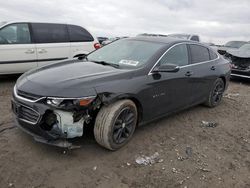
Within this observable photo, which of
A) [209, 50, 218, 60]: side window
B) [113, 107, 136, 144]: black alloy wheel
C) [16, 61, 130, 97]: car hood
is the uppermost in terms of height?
[209, 50, 218, 60]: side window

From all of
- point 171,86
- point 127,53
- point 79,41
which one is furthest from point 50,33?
point 171,86

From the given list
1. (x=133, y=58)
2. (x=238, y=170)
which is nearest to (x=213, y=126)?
(x=238, y=170)

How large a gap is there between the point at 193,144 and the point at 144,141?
77 centimetres

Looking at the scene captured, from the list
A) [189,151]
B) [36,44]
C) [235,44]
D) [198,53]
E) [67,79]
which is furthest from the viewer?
[235,44]

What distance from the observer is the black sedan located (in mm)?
3400

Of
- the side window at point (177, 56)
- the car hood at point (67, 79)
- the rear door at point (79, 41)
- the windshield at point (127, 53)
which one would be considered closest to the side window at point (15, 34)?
the rear door at point (79, 41)

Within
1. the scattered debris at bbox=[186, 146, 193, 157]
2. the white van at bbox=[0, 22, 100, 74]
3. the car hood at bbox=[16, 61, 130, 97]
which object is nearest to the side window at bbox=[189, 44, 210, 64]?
the scattered debris at bbox=[186, 146, 193, 157]

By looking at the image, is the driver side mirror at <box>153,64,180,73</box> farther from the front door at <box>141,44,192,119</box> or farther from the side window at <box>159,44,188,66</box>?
the side window at <box>159,44,188,66</box>

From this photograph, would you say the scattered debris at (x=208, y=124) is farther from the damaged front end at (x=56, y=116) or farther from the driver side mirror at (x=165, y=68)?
the damaged front end at (x=56, y=116)

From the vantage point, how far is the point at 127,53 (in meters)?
4.66

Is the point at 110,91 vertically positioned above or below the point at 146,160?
above

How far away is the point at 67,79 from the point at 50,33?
15.0 ft

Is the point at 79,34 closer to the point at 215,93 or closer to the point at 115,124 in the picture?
the point at 215,93

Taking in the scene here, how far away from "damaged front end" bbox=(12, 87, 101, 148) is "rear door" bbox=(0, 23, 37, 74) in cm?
387
